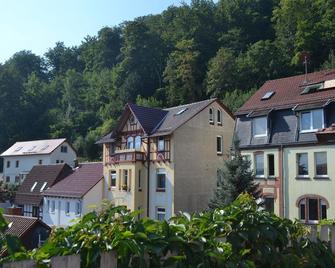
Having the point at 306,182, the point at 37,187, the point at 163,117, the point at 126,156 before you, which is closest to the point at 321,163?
the point at 306,182

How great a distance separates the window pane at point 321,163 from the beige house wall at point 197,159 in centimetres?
962

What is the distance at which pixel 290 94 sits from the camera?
92.7ft

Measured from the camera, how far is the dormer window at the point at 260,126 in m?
27.4

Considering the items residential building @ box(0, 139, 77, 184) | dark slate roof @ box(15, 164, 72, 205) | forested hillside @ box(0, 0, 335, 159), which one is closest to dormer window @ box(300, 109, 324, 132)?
dark slate roof @ box(15, 164, 72, 205)

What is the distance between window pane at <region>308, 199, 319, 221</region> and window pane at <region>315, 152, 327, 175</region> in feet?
5.25

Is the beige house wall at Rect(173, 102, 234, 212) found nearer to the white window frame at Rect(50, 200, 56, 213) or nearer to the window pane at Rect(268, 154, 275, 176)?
the window pane at Rect(268, 154, 275, 176)

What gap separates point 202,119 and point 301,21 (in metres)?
31.4

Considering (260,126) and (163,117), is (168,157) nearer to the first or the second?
(163,117)

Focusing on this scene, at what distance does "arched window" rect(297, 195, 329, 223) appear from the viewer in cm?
2422

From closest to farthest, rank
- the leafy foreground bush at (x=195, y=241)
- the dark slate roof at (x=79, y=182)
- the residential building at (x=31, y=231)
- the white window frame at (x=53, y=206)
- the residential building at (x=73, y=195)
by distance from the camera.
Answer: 1. the leafy foreground bush at (x=195, y=241)
2. the residential building at (x=31, y=231)
3. the residential building at (x=73, y=195)
4. the dark slate roof at (x=79, y=182)
5. the white window frame at (x=53, y=206)

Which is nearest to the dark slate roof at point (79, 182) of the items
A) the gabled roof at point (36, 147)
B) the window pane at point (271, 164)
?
the window pane at point (271, 164)

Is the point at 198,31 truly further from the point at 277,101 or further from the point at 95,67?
the point at 277,101

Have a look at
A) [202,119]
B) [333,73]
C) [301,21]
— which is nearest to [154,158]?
[202,119]

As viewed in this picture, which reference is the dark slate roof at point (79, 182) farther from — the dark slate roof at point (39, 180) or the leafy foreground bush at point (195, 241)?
the leafy foreground bush at point (195, 241)
